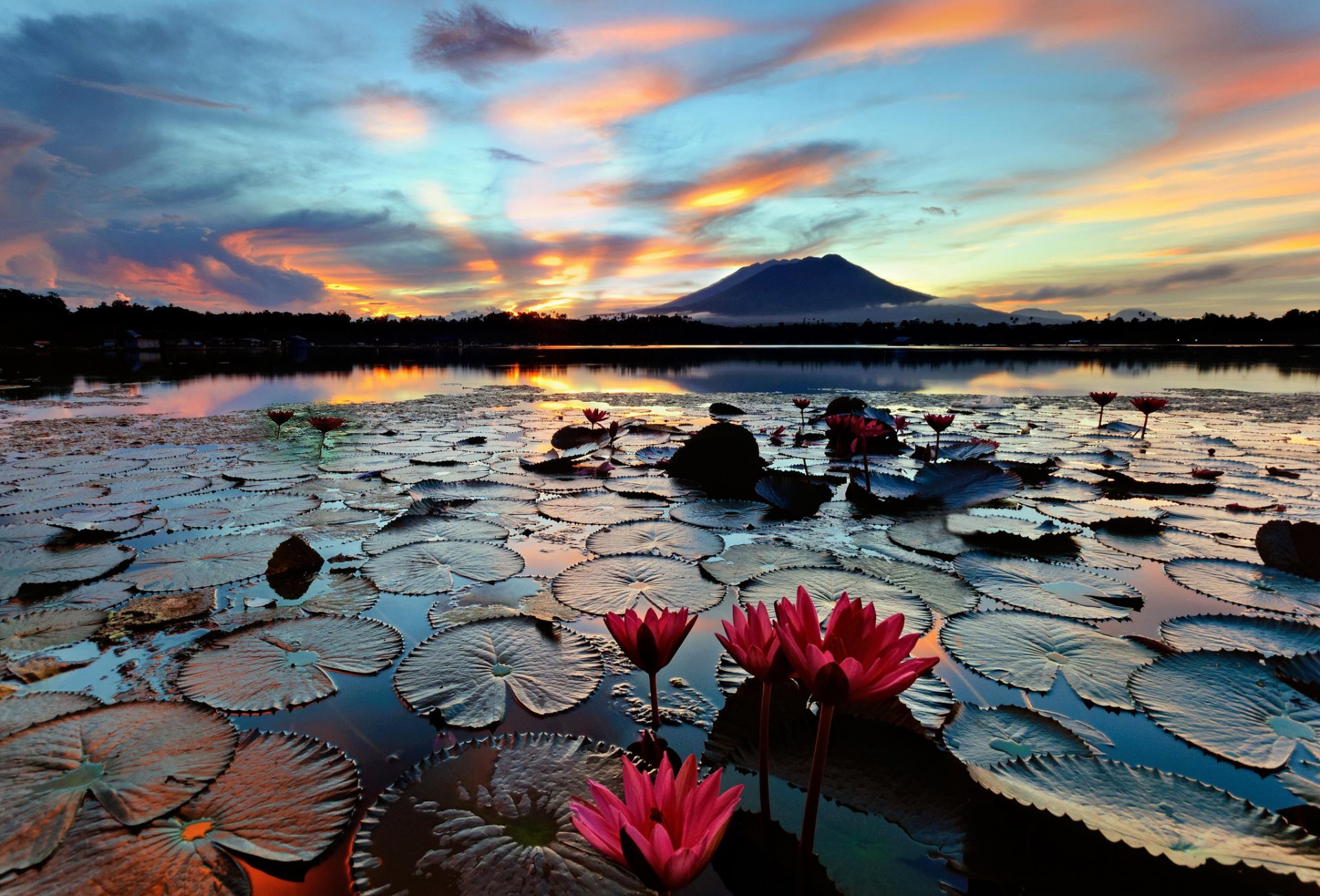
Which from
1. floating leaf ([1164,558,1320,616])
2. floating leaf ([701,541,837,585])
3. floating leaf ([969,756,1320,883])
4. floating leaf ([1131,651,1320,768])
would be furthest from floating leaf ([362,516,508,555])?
floating leaf ([1164,558,1320,616])

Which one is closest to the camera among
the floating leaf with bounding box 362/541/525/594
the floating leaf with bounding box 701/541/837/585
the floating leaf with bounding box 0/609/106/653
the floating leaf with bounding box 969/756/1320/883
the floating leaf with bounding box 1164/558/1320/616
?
the floating leaf with bounding box 969/756/1320/883

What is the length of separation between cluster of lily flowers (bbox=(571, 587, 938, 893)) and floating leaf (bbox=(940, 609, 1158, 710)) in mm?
1142

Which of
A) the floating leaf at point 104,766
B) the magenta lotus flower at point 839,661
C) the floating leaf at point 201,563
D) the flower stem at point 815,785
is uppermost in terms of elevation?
the magenta lotus flower at point 839,661

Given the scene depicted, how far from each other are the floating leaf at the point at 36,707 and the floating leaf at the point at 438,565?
928mm

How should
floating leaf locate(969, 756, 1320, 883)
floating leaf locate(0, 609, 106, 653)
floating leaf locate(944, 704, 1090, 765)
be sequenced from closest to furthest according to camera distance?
floating leaf locate(969, 756, 1320, 883)
floating leaf locate(944, 704, 1090, 765)
floating leaf locate(0, 609, 106, 653)

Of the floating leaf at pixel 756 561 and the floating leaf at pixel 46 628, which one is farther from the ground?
the floating leaf at pixel 46 628

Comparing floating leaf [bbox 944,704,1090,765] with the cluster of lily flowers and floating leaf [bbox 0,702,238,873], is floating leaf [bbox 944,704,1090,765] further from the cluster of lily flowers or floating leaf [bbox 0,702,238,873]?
floating leaf [bbox 0,702,238,873]

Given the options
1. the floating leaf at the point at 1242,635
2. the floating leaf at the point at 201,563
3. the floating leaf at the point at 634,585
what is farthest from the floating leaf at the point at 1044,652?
the floating leaf at the point at 201,563

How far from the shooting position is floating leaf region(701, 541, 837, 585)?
8.19 ft

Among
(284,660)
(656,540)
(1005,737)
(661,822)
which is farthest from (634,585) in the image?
(661,822)

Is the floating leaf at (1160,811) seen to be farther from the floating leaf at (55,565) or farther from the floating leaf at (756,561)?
the floating leaf at (55,565)

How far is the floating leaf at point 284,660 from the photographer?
5.20 feet

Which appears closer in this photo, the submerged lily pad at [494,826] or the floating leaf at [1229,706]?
the submerged lily pad at [494,826]

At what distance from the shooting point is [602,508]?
140 inches
